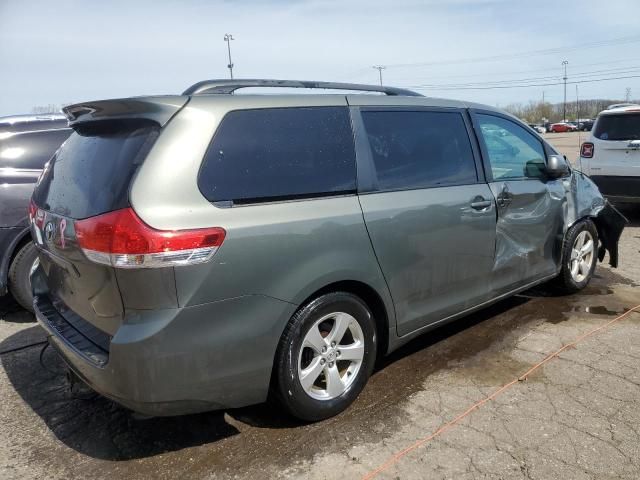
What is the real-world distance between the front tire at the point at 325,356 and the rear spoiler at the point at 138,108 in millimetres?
1139

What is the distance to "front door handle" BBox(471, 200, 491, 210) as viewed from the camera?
3.59m

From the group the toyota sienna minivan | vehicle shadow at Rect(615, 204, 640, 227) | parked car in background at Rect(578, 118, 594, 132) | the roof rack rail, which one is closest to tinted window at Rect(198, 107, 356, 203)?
the toyota sienna minivan

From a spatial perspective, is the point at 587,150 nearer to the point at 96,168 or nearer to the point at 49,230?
the point at 96,168

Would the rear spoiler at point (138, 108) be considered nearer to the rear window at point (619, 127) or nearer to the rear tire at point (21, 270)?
the rear tire at point (21, 270)

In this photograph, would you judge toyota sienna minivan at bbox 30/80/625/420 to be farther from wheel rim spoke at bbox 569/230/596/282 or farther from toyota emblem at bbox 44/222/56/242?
wheel rim spoke at bbox 569/230/596/282

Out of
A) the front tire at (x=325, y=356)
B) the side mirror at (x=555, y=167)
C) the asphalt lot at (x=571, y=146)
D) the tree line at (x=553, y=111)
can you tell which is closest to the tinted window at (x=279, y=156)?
the front tire at (x=325, y=356)

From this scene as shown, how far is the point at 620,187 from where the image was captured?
7.89 m

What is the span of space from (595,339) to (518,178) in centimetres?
131

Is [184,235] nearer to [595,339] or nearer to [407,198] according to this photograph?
[407,198]

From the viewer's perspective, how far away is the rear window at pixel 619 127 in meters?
7.85

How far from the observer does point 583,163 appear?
8406 millimetres

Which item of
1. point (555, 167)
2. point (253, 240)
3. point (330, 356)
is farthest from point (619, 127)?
point (253, 240)

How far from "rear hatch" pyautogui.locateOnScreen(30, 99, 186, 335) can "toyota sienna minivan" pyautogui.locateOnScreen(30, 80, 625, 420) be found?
0.04 ft

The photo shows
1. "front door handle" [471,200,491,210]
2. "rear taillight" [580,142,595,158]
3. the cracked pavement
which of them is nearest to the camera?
the cracked pavement
